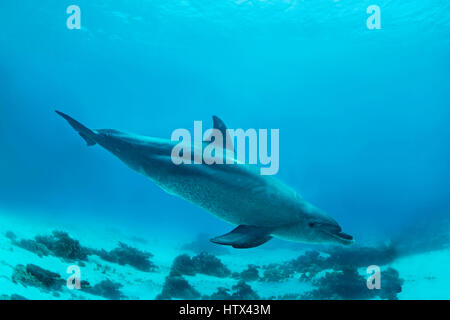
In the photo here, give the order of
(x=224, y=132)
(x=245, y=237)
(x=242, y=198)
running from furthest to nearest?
(x=224, y=132), (x=242, y=198), (x=245, y=237)

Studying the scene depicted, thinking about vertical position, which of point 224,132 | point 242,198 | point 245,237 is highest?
point 224,132

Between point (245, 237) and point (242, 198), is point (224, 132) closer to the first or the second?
point (242, 198)

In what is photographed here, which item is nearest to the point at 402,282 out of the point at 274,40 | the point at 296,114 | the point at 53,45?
the point at 274,40

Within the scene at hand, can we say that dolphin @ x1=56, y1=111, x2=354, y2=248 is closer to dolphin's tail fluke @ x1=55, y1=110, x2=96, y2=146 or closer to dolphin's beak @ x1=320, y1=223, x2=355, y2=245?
dolphin's beak @ x1=320, y1=223, x2=355, y2=245

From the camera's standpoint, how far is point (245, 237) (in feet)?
11.9

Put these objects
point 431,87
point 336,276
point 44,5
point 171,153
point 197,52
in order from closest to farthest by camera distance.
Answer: point 171,153 < point 336,276 < point 44,5 < point 197,52 < point 431,87

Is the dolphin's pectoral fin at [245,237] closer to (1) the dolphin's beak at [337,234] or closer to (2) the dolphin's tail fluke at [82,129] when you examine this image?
(1) the dolphin's beak at [337,234]

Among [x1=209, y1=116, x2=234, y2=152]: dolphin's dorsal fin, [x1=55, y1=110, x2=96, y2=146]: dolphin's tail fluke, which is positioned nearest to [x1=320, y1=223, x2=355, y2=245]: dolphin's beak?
[x1=209, y1=116, x2=234, y2=152]: dolphin's dorsal fin

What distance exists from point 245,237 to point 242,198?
0.58 meters

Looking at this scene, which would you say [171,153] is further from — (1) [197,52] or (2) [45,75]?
(2) [45,75]

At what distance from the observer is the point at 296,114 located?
249ft

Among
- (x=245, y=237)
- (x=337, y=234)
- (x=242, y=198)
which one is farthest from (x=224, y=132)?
(x=337, y=234)

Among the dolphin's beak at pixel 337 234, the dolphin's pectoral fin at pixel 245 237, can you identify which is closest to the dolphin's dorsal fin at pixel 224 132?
the dolphin's pectoral fin at pixel 245 237

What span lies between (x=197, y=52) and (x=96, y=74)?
27589mm
